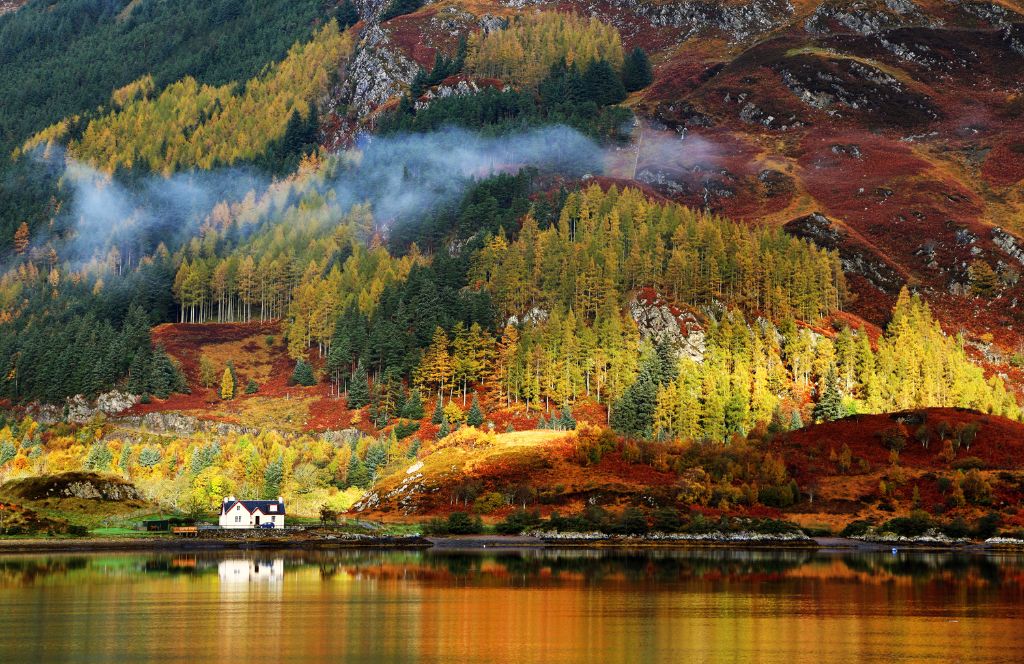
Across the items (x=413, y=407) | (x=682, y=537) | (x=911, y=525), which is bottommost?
(x=682, y=537)

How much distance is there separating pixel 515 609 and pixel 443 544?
44.1 meters

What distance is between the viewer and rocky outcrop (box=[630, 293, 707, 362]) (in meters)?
166

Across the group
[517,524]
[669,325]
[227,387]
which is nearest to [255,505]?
[517,524]

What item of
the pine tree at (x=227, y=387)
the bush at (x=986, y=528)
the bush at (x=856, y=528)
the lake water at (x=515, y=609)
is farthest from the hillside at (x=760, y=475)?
the pine tree at (x=227, y=387)

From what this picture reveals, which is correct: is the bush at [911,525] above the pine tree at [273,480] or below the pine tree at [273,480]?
below

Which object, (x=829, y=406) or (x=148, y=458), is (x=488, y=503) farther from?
(x=829, y=406)

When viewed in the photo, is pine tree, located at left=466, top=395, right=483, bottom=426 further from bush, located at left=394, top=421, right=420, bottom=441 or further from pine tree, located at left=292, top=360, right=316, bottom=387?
pine tree, located at left=292, top=360, right=316, bottom=387

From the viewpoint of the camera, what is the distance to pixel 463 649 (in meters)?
58.0

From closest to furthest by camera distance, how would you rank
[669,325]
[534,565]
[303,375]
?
1. [534,565]
2. [669,325]
3. [303,375]

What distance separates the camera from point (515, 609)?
7169 centimetres

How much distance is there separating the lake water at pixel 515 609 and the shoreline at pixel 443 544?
571 cm

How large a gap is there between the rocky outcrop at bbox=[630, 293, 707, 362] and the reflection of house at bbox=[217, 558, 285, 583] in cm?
7461

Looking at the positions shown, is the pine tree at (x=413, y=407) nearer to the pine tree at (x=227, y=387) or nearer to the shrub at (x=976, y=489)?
the pine tree at (x=227, y=387)

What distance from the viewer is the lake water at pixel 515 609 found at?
189 ft
